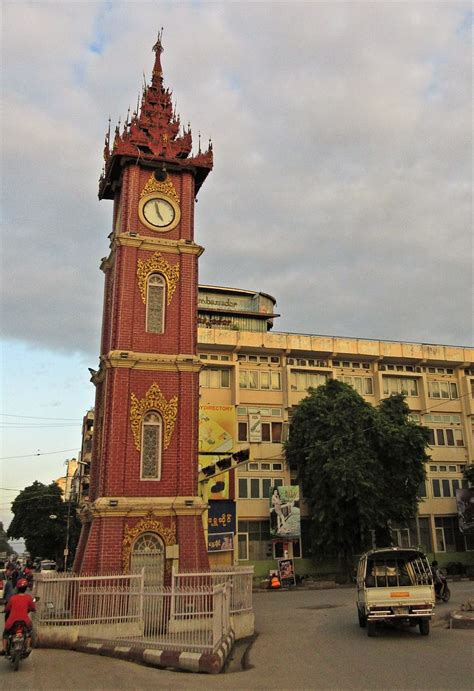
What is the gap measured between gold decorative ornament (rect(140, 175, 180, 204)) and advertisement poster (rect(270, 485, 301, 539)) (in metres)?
24.3

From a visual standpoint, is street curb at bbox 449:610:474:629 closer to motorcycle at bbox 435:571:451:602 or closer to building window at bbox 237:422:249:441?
motorcycle at bbox 435:571:451:602

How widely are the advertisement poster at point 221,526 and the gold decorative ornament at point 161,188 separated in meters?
23.5

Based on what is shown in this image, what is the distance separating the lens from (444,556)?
4516 centimetres

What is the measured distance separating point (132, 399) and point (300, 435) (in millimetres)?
22556

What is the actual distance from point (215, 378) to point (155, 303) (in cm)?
2242

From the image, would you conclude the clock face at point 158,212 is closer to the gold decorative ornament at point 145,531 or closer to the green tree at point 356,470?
the gold decorative ornament at point 145,531

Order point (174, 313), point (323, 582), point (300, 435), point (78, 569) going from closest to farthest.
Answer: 1. point (78, 569)
2. point (174, 313)
3. point (323, 582)
4. point (300, 435)

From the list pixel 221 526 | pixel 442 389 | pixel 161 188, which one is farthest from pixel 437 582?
pixel 442 389

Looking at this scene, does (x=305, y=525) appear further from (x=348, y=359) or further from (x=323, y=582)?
(x=348, y=359)

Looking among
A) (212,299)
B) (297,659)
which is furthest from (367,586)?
(212,299)

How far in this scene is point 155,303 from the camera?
21734 millimetres

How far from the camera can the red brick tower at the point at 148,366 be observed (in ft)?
61.8

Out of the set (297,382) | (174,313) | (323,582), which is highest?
(297,382)

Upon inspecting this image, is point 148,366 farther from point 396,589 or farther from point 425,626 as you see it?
point 425,626
